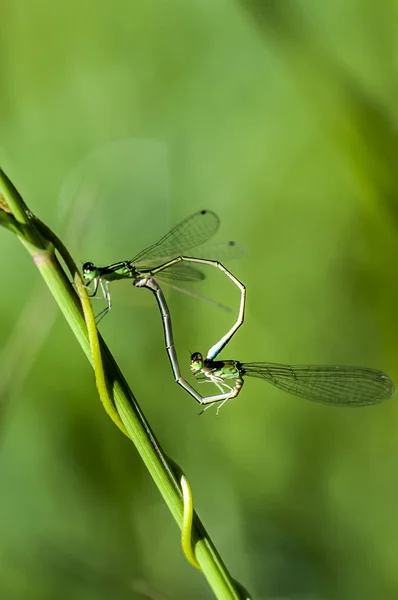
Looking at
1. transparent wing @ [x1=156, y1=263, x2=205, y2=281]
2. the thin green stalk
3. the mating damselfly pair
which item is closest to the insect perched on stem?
the mating damselfly pair

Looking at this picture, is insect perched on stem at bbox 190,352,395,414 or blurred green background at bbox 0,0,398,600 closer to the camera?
insect perched on stem at bbox 190,352,395,414

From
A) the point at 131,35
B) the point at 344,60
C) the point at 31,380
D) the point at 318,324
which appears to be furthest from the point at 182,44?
the point at 31,380

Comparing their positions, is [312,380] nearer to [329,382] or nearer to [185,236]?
[329,382]

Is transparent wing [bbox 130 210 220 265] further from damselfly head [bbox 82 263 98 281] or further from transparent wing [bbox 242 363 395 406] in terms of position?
transparent wing [bbox 242 363 395 406]

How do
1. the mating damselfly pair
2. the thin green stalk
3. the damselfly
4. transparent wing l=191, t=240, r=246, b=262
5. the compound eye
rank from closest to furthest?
1. the thin green stalk
2. the compound eye
3. the damselfly
4. the mating damselfly pair
5. transparent wing l=191, t=240, r=246, b=262

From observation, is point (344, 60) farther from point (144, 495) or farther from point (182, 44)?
point (144, 495)

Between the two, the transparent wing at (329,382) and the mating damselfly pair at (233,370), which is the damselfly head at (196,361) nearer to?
the mating damselfly pair at (233,370)

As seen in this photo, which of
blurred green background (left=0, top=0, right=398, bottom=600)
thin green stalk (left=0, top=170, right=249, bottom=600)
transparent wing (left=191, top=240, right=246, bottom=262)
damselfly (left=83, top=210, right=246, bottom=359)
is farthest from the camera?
blurred green background (left=0, top=0, right=398, bottom=600)

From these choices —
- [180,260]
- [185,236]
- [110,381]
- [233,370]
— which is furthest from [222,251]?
[110,381]

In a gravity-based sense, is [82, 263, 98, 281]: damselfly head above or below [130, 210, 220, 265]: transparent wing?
above
